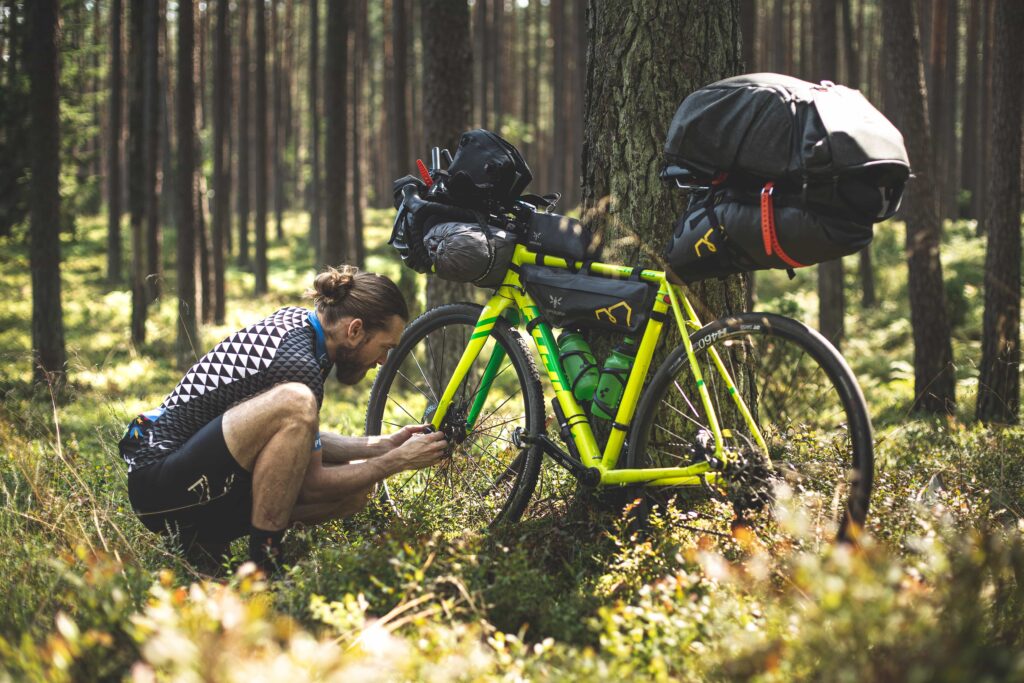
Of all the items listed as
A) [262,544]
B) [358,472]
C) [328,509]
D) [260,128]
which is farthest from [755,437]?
[260,128]

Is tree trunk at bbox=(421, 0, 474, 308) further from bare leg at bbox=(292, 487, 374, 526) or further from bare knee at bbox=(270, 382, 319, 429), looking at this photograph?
bare knee at bbox=(270, 382, 319, 429)

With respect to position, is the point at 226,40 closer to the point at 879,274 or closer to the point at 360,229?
the point at 360,229

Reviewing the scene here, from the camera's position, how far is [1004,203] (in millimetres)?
8133

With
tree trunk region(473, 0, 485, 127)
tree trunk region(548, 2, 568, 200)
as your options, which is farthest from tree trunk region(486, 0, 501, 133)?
tree trunk region(473, 0, 485, 127)

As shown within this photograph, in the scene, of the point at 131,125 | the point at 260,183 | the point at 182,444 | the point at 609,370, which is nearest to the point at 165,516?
the point at 182,444

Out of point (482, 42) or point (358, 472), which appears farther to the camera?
point (482, 42)

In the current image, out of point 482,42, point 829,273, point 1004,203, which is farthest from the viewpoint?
point 482,42

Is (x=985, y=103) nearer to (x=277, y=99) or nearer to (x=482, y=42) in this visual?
(x=482, y=42)

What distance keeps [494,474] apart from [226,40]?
17106 millimetres

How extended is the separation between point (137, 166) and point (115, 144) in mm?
5377

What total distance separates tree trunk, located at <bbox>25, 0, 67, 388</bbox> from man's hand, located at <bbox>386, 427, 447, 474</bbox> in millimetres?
6738

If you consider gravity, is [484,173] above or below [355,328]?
above

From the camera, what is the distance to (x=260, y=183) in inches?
826

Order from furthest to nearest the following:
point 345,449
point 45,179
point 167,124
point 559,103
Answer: point 559,103, point 167,124, point 45,179, point 345,449
